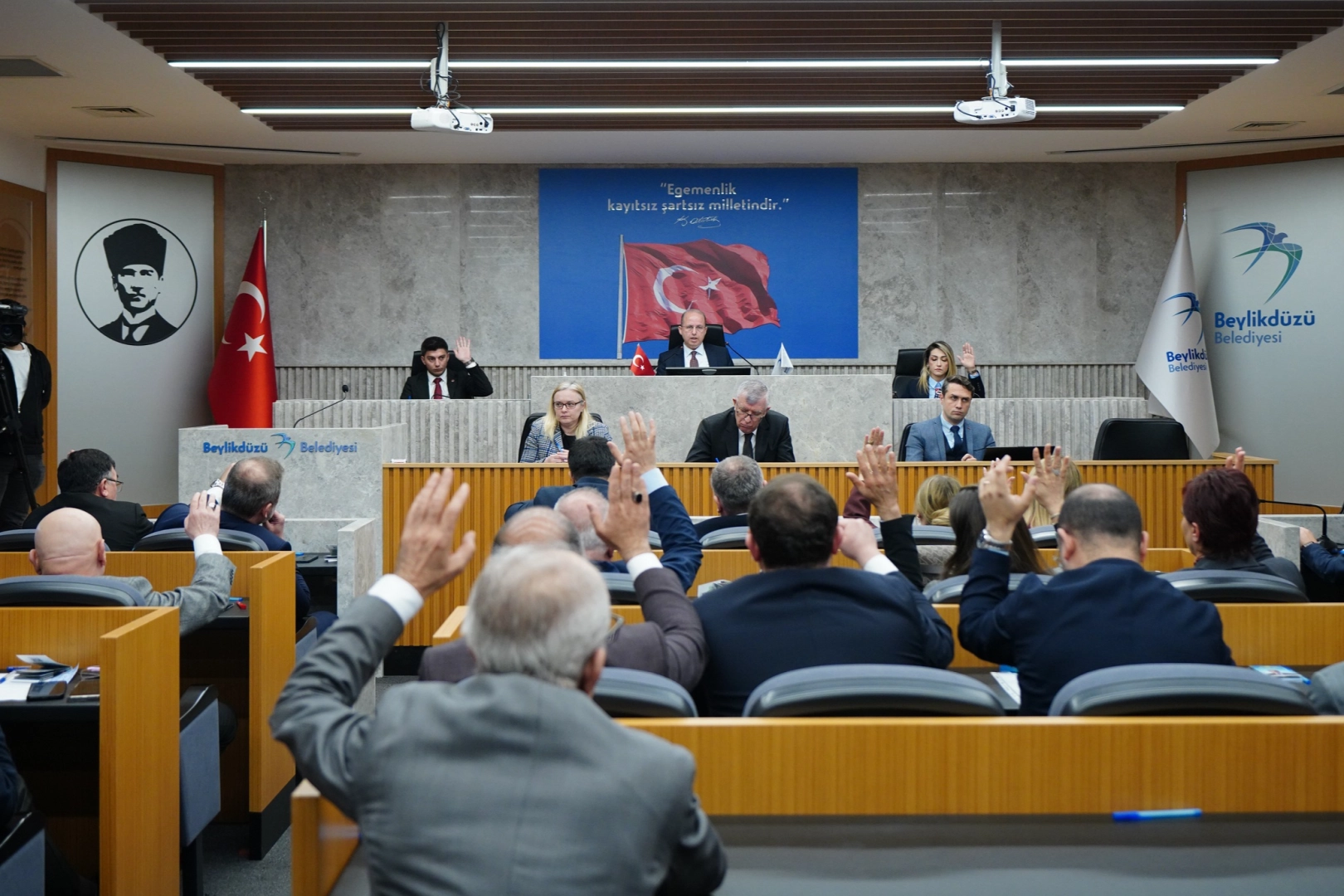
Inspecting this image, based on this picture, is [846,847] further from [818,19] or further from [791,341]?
[791,341]

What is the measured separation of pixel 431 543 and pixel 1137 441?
20.8ft

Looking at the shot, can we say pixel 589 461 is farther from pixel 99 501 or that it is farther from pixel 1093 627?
pixel 1093 627

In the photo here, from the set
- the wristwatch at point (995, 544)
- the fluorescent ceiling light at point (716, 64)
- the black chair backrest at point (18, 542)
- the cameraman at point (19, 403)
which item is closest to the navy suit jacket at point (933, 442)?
the fluorescent ceiling light at point (716, 64)

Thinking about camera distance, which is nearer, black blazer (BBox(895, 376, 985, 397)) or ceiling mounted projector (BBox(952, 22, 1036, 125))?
ceiling mounted projector (BBox(952, 22, 1036, 125))

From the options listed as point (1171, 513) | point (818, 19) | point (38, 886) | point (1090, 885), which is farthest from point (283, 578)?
point (1171, 513)

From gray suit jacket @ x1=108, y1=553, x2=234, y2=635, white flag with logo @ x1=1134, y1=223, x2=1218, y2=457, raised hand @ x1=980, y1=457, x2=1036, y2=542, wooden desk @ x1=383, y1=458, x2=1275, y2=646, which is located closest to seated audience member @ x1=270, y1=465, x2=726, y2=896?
raised hand @ x1=980, y1=457, x2=1036, y2=542

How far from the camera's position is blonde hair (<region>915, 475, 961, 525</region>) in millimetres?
4172

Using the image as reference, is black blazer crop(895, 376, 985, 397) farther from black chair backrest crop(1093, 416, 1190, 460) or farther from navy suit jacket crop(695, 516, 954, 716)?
navy suit jacket crop(695, 516, 954, 716)

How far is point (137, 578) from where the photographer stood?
3.36m

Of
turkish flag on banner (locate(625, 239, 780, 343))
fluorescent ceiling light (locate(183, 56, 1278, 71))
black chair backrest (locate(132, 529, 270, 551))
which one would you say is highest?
fluorescent ceiling light (locate(183, 56, 1278, 71))

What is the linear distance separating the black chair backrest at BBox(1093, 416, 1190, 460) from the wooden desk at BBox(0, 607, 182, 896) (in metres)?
5.70

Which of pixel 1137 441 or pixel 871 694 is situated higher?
pixel 1137 441

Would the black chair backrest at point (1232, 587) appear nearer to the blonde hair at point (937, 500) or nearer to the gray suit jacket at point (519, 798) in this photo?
the blonde hair at point (937, 500)

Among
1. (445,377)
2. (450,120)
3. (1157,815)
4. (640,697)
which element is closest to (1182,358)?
(445,377)
